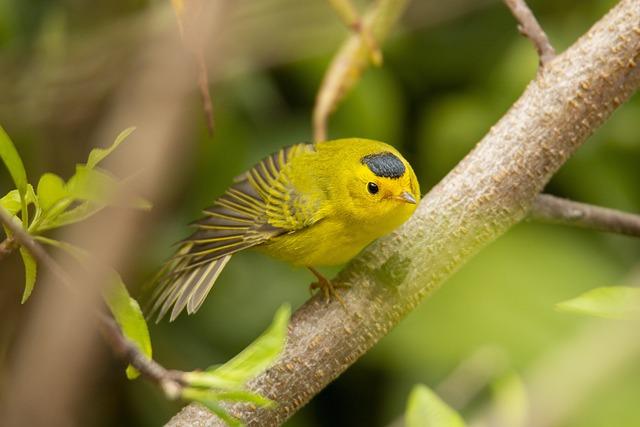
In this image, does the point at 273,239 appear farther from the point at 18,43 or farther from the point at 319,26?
the point at 18,43

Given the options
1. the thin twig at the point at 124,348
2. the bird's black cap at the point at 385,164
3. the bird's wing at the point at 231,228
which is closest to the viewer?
the thin twig at the point at 124,348

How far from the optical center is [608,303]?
1.06m

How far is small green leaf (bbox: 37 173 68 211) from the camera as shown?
1.00 meters

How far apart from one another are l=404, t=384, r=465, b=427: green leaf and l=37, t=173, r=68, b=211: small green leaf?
47 cm

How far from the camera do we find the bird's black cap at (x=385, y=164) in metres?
2.17

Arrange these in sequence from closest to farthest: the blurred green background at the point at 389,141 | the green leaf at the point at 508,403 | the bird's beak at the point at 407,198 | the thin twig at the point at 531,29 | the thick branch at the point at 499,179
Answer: the green leaf at the point at 508,403
the thick branch at the point at 499,179
the thin twig at the point at 531,29
the bird's beak at the point at 407,198
the blurred green background at the point at 389,141

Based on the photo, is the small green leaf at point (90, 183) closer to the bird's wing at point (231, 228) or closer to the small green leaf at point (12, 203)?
the small green leaf at point (12, 203)

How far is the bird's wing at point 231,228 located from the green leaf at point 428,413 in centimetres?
75

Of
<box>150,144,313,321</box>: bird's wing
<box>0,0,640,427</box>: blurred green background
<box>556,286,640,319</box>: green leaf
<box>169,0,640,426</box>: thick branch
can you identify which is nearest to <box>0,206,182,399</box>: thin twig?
<box>556,286,640,319</box>: green leaf

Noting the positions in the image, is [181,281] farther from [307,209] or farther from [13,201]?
[13,201]

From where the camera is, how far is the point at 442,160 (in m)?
3.07

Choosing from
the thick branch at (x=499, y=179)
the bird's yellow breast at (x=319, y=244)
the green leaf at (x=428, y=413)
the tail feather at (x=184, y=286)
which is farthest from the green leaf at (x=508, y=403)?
the bird's yellow breast at (x=319, y=244)

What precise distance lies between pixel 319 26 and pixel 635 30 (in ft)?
4.41

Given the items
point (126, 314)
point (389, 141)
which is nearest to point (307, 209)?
point (389, 141)
